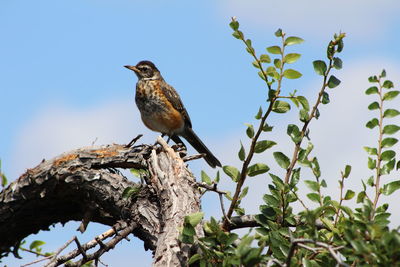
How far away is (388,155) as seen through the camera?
149 inches

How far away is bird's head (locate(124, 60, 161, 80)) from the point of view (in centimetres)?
866

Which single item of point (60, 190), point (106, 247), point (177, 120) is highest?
point (177, 120)

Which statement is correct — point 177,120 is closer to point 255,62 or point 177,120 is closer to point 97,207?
point 97,207

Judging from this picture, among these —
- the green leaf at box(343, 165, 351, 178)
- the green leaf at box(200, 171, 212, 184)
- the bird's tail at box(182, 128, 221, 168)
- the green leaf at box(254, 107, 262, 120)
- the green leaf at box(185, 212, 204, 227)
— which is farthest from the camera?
the bird's tail at box(182, 128, 221, 168)

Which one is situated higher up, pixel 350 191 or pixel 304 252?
pixel 350 191

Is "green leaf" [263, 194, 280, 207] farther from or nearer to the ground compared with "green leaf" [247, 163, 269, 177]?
nearer to the ground

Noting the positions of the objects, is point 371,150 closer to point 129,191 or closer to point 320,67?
point 320,67

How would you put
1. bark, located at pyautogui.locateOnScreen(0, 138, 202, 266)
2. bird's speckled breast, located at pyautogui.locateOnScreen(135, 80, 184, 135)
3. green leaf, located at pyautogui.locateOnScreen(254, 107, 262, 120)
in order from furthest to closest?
1. bird's speckled breast, located at pyautogui.locateOnScreen(135, 80, 184, 135)
2. bark, located at pyautogui.locateOnScreen(0, 138, 202, 266)
3. green leaf, located at pyautogui.locateOnScreen(254, 107, 262, 120)

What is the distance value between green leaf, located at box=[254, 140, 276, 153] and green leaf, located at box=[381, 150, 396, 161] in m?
0.68

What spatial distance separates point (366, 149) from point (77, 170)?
8.30ft

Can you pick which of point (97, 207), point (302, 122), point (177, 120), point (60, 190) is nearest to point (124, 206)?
point (97, 207)

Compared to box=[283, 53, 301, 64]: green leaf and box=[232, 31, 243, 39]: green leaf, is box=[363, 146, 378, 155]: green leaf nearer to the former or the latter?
box=[283, 53, 301, 64]: green leaf

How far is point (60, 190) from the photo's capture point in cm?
533

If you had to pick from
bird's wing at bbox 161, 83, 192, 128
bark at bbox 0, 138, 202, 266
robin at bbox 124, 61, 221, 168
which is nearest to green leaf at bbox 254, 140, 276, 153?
bark at bbox 0, 138, 202, 266
